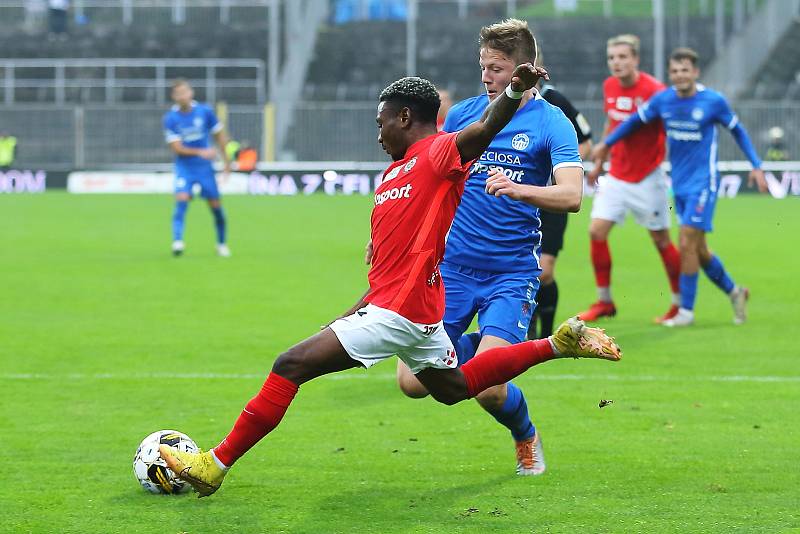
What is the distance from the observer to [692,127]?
11.5m

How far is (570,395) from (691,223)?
3.58 meters

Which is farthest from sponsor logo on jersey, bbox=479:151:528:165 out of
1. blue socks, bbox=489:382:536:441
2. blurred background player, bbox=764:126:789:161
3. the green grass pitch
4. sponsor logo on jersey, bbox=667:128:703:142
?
blurred background player, bbox=764:126:789:161

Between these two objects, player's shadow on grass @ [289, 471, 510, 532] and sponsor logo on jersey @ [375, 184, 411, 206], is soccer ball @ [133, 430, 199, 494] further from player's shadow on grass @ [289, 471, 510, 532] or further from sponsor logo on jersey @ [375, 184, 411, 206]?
sponsor logo on jersey @ [375, 184, 411, 206]

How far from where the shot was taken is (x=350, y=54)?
137 ft

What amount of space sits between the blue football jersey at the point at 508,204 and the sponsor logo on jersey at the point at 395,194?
1.02 m

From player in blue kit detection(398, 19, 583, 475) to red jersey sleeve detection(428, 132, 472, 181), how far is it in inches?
33.6

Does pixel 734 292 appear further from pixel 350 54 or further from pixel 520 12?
pixel 520 12

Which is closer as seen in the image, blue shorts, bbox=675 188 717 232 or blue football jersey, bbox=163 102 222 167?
blue shorts, bbox=675 188 717 232

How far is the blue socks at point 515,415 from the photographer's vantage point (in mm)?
6281

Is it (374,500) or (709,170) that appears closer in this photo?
(374,500)

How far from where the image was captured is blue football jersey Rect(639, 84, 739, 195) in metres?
11.5

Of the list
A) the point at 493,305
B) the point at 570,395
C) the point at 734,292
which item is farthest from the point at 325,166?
the point at 493,305

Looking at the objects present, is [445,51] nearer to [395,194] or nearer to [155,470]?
[155,470]

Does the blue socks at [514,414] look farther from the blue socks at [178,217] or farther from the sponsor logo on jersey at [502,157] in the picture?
the blue socks at [178,217]
